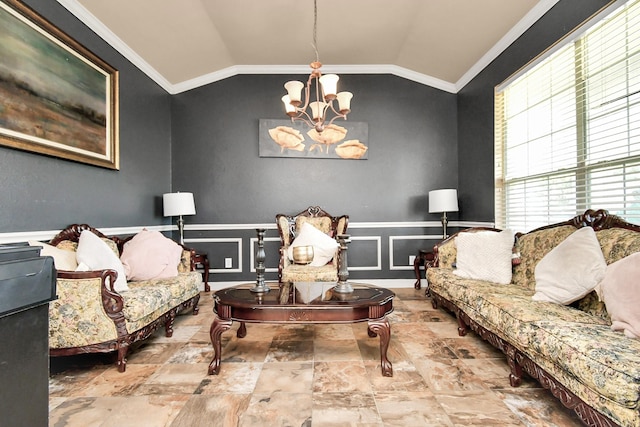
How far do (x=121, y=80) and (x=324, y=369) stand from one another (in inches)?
140

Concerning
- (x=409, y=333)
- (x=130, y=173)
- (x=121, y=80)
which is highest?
(x=121, y=80)

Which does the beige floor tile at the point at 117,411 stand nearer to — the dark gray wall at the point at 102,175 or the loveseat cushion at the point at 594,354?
the dark gray wall at the point at 102,175

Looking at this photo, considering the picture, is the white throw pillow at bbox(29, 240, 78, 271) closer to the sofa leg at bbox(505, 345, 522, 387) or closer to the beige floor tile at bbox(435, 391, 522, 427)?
the beige floor tile at bbox(435, 391, 522, 427)

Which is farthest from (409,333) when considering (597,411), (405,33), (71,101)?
(71,101)

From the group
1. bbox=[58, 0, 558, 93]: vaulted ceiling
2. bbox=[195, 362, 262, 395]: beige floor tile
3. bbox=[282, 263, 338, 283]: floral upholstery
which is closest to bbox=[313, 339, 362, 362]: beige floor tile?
bbox=[195, 362, 262, 395]: beige floor tile

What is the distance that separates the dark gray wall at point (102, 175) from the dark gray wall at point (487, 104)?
411 cm

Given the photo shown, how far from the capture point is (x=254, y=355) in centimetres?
240

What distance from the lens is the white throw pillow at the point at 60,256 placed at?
7.38ft

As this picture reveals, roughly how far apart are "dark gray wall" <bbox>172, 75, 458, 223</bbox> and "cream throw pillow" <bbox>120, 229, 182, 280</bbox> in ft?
4.46

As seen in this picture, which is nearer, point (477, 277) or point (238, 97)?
point (477, 277)

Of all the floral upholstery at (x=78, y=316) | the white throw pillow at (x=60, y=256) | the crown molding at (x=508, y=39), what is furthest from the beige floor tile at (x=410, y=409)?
the crown molding at (x=508, y=39)

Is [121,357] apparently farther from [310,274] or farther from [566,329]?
[566,329]

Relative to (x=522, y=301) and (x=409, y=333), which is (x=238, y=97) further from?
(x=522, y=301)

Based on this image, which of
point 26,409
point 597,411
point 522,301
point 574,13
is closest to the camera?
point 26,409
